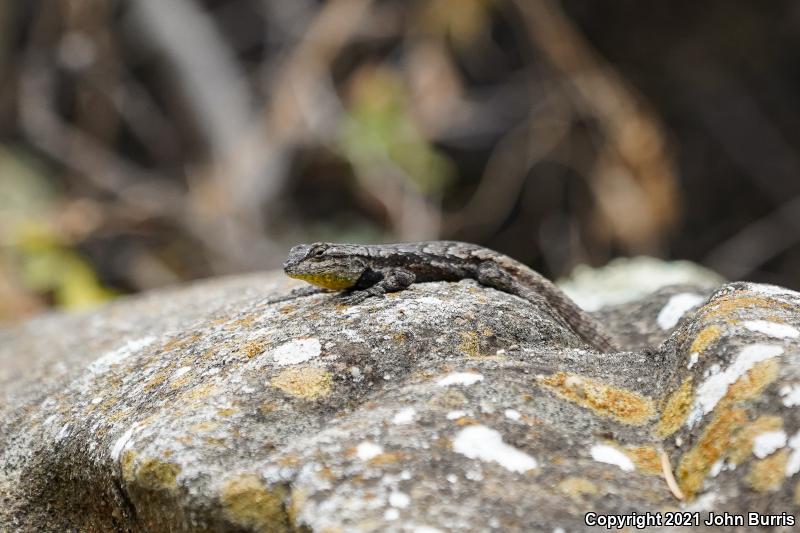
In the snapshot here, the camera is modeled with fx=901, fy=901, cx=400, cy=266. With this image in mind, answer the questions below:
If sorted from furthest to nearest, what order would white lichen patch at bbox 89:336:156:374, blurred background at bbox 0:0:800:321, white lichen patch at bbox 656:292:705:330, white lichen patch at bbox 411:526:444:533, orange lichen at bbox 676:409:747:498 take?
blurred background at bbox 0:0:800:321
white lichen patch at bbox 656:292:705:330
white lichen patch at bbox 89:336:156:374
orange lichen at bbox 676:409:747:498
white lichen patch at bbox 411:526:444:533

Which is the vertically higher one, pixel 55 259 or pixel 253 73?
pixel 253 73

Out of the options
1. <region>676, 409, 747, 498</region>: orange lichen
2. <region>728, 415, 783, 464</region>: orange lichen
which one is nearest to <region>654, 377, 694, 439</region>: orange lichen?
<region>676, 409, 747, 498</region>: orange lichen

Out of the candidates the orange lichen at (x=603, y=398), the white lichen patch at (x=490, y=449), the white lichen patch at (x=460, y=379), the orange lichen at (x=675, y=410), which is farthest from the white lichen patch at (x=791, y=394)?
the white lichen patch at (x=460, y=379)

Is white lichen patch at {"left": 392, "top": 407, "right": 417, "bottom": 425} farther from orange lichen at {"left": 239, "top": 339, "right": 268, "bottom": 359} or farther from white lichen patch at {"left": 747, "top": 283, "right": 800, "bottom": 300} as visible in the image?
white lichen patch at {"left": 747, "top": 283, "right": 800, "bottom": 300}

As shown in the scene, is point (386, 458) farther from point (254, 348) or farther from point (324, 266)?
point (324, 266)

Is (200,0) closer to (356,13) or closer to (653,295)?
(356,13)

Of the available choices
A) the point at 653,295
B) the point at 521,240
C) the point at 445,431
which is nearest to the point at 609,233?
the point at 521,240
